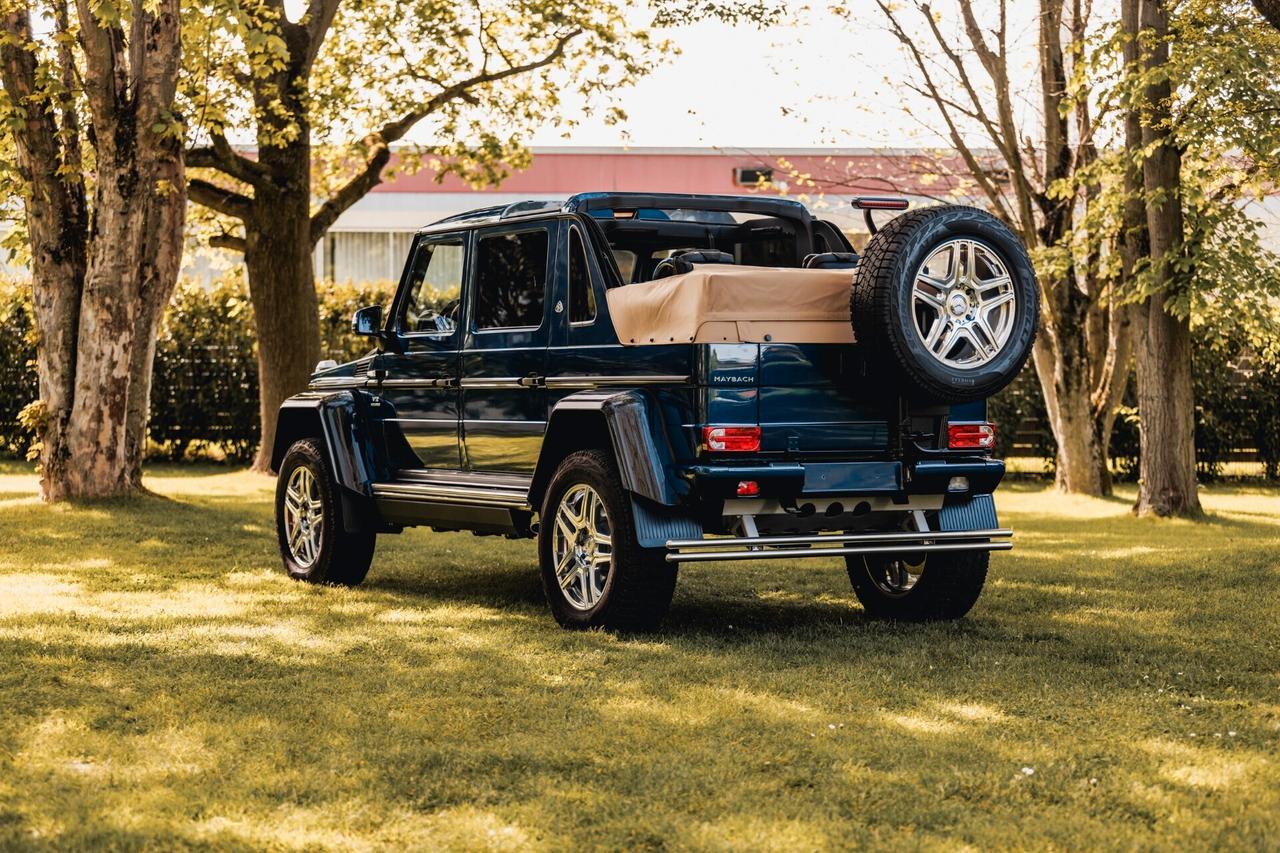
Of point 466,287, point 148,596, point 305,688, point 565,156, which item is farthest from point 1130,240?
point 565,156

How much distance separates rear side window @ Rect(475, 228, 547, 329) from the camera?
9094mm

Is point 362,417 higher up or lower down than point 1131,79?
lower down

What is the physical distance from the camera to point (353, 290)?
22500mm

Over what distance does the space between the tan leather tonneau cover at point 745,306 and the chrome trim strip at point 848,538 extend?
0.90 metres

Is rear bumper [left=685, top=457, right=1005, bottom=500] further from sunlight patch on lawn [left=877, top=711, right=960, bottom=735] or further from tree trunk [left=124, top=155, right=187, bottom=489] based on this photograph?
tree trunk [left=124, top=155, right=187, bottom=489]

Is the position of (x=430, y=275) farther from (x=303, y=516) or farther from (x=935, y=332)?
(x=935, y=332)

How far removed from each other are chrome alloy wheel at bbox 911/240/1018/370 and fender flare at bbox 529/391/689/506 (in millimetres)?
1273

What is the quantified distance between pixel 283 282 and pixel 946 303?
498 inches

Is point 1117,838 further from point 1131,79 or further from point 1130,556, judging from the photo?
point 1131,79

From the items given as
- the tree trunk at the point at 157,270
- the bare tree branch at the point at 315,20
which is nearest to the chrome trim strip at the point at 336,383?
the tree trunk at the point at 157,270

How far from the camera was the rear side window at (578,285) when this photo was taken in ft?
28.5

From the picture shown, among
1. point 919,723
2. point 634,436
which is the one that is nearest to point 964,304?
point 634,436

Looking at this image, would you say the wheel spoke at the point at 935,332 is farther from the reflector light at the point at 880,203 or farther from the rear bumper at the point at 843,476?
the reflector light at the point at 880,203

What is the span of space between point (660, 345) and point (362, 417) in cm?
294
